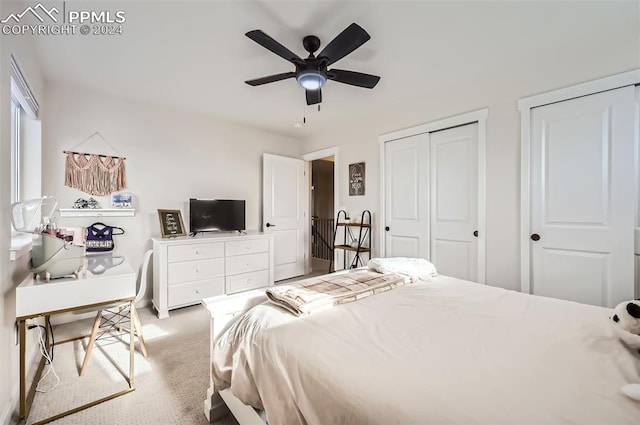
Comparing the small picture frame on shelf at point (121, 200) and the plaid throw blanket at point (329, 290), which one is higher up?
the small picture frame on shelf at point (121, 200)

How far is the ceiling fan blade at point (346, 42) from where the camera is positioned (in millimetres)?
1619

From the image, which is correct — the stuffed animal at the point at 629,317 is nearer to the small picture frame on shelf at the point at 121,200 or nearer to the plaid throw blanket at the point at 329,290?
the plaid throw blanket at the point at 329,290

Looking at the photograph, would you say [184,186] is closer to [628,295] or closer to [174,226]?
[174,226]

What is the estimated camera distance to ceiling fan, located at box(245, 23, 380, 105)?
1675 millimetres

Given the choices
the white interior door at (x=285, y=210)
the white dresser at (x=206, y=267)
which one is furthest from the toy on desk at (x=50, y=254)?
the white interior door at (x=285, y=210)

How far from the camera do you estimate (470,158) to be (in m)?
2.82

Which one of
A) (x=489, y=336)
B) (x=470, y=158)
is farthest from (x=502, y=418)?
(x=470, y=158)

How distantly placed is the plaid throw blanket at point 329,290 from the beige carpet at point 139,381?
0.78 m

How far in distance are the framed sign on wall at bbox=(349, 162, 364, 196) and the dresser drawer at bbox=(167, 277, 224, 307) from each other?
2.15 meters

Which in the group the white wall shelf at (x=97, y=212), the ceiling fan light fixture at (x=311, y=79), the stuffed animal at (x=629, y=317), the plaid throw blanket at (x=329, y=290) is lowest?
the plaid throw blanket at (x=329, y=290)

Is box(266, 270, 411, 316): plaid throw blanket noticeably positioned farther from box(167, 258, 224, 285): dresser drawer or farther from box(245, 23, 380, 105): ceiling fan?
box(167, 258, 224, 285): dresser drawer

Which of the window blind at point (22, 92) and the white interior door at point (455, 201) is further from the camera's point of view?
the white interior door at point (455, 201)

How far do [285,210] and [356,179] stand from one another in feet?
4.45

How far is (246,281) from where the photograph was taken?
3705 mm
